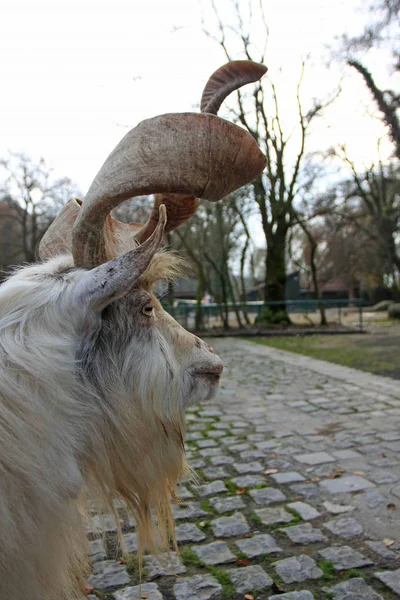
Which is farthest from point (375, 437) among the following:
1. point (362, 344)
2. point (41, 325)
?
point (362, 344)

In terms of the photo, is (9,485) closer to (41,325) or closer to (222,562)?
(41,325)

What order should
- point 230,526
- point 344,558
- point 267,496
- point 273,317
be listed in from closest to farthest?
point 344,558, point 230,526, point 267,496, point 273,317

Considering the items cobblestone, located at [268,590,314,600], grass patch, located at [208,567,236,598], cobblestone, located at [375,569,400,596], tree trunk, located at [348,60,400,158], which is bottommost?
grass patch, located at [208,567,236,598]

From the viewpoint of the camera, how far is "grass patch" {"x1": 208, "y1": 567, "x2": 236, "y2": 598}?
8.55 ft

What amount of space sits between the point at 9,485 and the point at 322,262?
1903 inches

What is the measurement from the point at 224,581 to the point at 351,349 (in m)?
11.5

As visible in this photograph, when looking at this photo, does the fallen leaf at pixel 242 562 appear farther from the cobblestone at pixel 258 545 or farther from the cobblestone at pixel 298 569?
the cobblestone at pixel 298 569

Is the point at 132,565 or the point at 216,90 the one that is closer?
the point at 216,90

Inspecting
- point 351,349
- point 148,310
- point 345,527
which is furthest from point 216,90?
point 351,349

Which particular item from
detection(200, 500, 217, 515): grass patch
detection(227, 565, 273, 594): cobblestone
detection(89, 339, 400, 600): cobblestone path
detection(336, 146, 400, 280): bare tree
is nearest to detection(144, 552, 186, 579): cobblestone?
detection(89, 339, 400, 600): cobblestone path

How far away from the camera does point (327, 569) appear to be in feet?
9.16

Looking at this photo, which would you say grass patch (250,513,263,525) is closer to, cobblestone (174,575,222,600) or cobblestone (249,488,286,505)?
cobblestone (249,488,286,505)

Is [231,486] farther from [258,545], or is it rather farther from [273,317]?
[273,317]

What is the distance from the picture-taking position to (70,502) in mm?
1603
